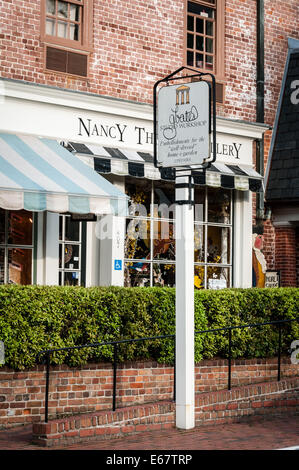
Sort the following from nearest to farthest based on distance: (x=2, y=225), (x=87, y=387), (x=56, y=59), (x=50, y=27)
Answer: (x=87, y=387), (x=2, y=225), (x=56, y=59), (x=50, y=27)

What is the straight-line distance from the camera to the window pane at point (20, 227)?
43.1 feet

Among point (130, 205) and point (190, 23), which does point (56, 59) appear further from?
point (190, 23)

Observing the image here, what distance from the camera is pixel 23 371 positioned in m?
9.93

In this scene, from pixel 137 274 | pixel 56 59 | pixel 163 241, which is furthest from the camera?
pixel 163 241

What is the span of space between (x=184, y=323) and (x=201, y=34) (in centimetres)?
748

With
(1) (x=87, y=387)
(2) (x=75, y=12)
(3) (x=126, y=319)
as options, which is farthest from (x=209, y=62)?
(1) (x=87, y=387)

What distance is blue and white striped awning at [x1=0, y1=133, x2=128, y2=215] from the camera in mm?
10805

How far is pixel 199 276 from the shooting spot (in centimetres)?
1546

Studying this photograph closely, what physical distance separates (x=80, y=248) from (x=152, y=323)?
322 centimetres

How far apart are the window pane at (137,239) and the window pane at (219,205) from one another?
155 centimetres

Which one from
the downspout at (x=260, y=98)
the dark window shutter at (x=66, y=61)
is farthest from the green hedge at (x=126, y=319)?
the dark window shutter at (x=66, y=61)

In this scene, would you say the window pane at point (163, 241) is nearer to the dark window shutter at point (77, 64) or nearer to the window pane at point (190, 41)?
the dark window shutter at point (77, 64)

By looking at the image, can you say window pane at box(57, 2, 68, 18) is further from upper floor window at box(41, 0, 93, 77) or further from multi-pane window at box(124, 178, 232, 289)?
multi-pane window at box(124, 178, 232, 289)
